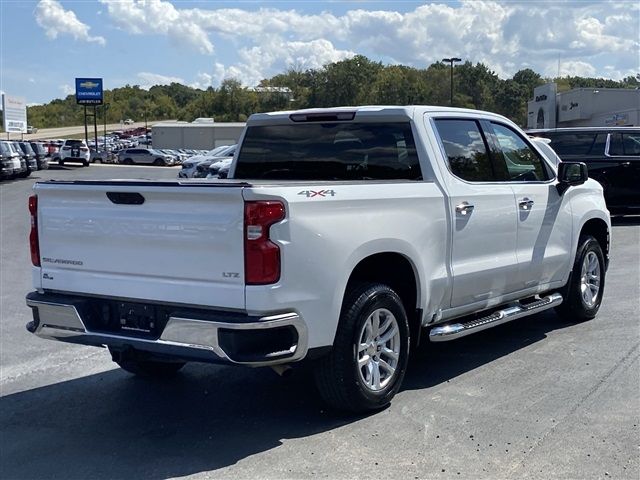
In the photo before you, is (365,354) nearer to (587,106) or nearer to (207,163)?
(207,163)

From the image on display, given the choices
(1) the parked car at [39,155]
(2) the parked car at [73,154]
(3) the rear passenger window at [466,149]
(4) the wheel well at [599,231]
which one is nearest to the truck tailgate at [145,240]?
(3) the rear passenger window at [466,149]

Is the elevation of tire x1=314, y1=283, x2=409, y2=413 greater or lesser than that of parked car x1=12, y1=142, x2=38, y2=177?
lesser

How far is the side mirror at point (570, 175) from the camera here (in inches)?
275

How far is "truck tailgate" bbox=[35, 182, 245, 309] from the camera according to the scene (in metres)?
4.34

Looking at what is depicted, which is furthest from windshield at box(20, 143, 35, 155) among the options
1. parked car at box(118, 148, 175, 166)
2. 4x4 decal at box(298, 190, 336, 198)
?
4x4 decal at box(298, 190, 336, 198)

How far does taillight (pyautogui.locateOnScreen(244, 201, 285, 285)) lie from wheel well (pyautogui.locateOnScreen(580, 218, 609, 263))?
4469 millimetres

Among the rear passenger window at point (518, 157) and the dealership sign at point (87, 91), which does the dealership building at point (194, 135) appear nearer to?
the dealership sign at point (87, 91)

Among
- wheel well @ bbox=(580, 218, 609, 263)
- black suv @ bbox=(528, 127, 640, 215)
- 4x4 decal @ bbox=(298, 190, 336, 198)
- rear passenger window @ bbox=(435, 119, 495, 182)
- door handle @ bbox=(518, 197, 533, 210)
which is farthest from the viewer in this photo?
black suv @ bbox=(528, 127, 640, 215)

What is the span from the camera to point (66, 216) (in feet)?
16.4

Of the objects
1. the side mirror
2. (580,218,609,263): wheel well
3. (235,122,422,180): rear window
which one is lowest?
(580,218,609,263): wheel well

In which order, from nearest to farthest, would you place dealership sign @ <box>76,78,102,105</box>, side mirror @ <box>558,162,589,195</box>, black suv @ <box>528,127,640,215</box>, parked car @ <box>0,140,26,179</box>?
side mirror @ <box>558,162,589,195</box>, black suv @ <box>528,127,640,215</box>, parked car @ <box>0,140,26,179</box>, dealership sign @ <box>76,78,102,105</box>

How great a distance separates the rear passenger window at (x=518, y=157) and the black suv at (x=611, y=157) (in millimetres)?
9398

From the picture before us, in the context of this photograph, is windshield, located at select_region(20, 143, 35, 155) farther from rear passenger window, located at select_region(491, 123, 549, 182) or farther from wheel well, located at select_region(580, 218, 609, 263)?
rear passenger window, located at select_region(491, 123, 549, 182)

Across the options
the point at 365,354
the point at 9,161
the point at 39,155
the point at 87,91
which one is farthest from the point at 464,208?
the point at 87,91
